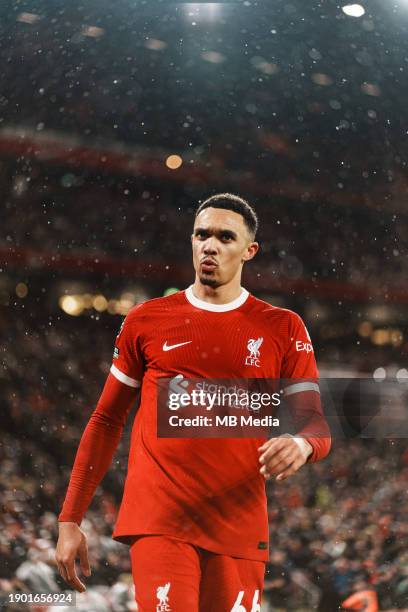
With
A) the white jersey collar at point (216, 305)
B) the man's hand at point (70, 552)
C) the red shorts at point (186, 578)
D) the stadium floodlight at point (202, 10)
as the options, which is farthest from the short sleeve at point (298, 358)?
the stadium floodlight at point (202, 10)

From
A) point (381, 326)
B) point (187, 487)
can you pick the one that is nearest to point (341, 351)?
Result: point (381, 326)

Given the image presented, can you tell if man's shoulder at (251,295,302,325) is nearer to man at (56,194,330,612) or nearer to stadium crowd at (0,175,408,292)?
man at (56,194,330,612)

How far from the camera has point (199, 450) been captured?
4.38 feet

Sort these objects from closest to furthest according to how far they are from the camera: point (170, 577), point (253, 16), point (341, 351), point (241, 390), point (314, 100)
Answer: point (170, 577)
point (241, 390)
point (341, 351)
point (314, 100)
point (253, 16)

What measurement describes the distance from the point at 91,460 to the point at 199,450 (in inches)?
9.7

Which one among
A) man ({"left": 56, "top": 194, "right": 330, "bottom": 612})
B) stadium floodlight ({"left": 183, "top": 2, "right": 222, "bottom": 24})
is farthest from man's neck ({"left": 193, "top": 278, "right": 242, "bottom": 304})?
stadium floodlight ({"left": 183, "top": 2, "right": 222, "bottom": 24})

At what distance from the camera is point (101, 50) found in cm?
187

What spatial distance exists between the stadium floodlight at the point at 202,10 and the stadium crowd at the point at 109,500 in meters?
0.85

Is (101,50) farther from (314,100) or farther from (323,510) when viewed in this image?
(323,510)

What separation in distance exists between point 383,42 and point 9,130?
104 cm

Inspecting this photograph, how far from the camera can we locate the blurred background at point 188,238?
1.66m

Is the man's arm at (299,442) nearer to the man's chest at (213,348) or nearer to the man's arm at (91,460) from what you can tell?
the man's chest at (213,348)

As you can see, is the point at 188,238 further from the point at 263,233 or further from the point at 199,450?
the point at 199,450

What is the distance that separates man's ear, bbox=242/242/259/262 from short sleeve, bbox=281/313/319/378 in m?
0.17
